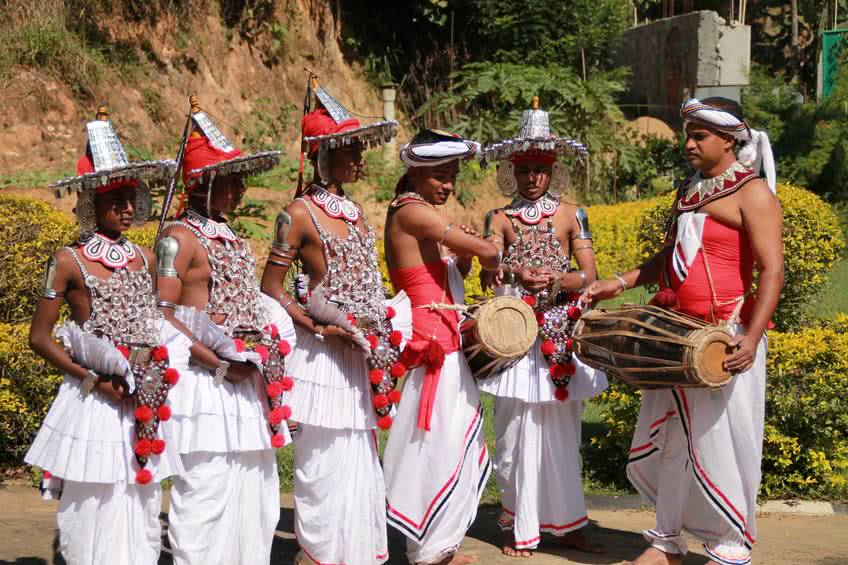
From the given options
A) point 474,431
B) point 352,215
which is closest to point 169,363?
point 352,215

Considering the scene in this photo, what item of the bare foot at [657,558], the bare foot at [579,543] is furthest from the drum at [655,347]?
the bare foot at [579,543]

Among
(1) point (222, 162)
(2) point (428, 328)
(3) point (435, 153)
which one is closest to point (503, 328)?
(2) point (428, 328)

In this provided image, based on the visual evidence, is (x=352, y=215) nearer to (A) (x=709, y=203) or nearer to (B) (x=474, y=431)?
(B) (x=474, y=431)

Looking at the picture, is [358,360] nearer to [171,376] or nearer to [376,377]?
[376,377]

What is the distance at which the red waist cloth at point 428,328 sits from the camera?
5637 mm

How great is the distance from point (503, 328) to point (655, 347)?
77 cm

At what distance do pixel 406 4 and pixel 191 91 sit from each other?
16.5 feet

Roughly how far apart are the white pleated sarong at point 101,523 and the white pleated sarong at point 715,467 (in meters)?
2.51

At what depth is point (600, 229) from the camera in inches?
604

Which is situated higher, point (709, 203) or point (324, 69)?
point (324, 69)

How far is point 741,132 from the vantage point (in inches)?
213

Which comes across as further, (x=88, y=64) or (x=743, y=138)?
(x=88, y=64)

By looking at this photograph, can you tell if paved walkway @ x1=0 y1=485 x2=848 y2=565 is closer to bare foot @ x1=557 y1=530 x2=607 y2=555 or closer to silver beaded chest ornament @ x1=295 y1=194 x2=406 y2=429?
bare foot @ x1=557 y1=530 x2=607 y2=555

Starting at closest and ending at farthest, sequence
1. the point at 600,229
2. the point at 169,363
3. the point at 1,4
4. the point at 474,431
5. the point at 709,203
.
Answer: the point at 169,363 → the point at 709,203 → the point at 474,431 → the point at 1,4 → the point at 600,229
